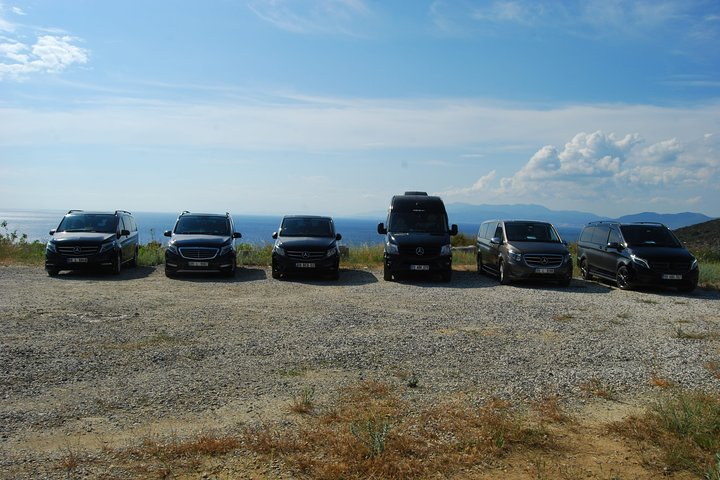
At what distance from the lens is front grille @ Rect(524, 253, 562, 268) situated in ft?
55.2

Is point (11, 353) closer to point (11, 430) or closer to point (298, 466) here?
point (11, 430)

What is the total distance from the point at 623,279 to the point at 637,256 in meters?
0.74

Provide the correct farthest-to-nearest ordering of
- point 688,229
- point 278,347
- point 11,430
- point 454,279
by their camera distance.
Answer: point 688,229
point 454,279
point 278,347
point 11,430

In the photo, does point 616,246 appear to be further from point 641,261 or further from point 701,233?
point 701,233

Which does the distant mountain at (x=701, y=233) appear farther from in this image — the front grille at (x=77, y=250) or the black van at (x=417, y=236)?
the front grille at (x=77, y=250)

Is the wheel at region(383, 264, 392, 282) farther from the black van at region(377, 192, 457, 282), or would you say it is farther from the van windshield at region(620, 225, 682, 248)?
the van windshield at region(620, 225, 682, 248)

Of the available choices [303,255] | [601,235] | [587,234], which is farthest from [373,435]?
[587,234]

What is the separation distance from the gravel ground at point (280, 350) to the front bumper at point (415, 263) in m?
2.20

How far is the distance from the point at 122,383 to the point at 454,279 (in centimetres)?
1331

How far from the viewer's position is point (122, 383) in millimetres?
6793

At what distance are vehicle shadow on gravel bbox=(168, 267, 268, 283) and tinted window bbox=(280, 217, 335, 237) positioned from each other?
1.56 m

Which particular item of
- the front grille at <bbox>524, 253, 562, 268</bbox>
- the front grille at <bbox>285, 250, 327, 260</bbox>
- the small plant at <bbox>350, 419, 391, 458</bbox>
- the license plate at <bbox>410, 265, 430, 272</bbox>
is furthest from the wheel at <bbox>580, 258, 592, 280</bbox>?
the small plant at <bbox>350, 419, 391, 458</bbox>

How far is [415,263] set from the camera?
57.1 feet

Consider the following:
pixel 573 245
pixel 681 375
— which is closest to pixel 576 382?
pixel 681 375
